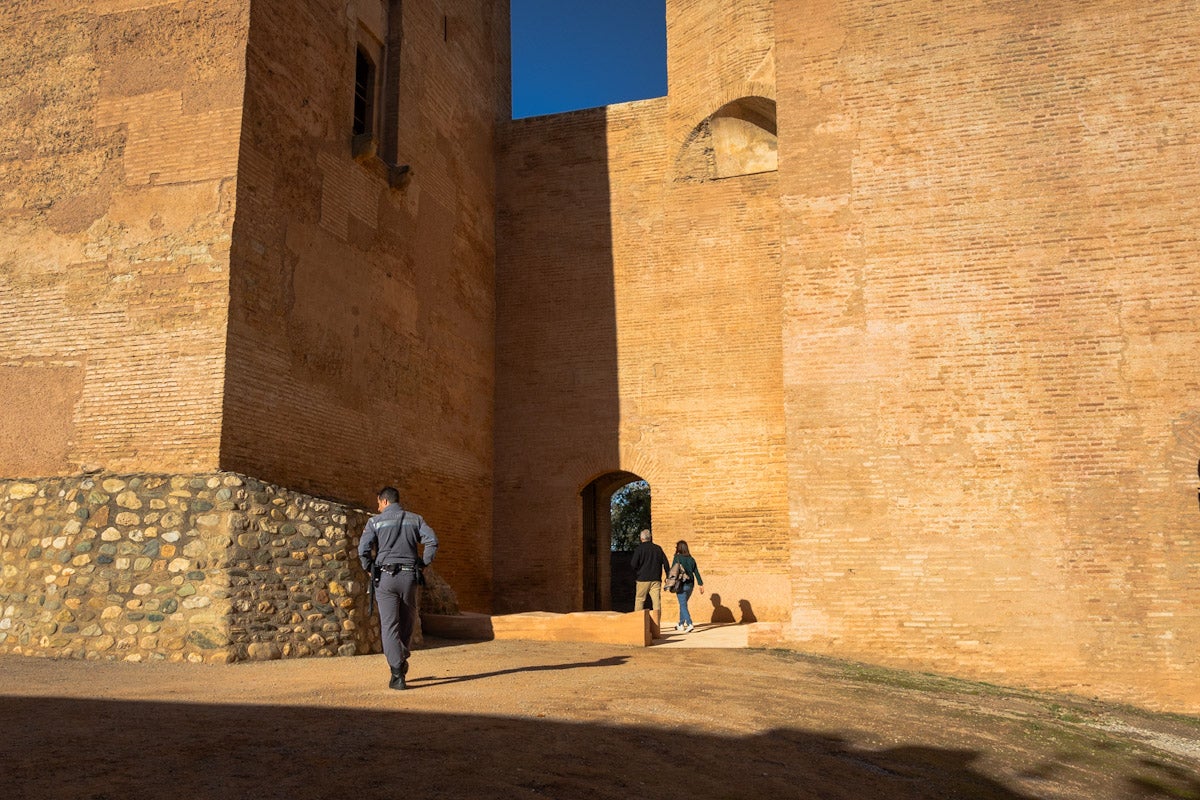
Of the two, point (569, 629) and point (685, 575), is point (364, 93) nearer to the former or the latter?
point (569, 629)

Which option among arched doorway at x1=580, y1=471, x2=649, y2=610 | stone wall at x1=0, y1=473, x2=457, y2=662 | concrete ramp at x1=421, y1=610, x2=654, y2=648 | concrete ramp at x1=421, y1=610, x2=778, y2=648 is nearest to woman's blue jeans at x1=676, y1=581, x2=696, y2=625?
concrete ramp at x1=421, y1=610, x2=778, y2=648

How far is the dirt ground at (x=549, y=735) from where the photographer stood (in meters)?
4.26

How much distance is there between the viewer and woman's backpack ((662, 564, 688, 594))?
13.0 meters

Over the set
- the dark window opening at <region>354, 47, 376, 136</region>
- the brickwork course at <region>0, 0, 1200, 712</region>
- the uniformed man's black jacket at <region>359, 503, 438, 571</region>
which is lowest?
the uniformed man's black jacket at <region>359, 503, 438, 571</region>

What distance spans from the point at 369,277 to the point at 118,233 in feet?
10.3

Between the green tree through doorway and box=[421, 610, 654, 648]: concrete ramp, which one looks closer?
box=[421, 610, 654, 648]: concrete ramp

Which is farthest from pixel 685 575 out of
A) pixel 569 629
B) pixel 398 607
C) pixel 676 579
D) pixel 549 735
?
pixel 549 735

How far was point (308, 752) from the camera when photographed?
462 centimetres

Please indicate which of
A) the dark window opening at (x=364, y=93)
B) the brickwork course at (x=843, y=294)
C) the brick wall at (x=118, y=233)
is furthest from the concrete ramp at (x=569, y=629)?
the dark window opening at (x=364, y=93)

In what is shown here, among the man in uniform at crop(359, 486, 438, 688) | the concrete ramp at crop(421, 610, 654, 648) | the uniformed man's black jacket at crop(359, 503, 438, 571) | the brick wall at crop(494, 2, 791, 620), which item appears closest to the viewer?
the man in uniform at crop(359, 486, 438, 688)

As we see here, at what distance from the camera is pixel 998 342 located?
10914 mm

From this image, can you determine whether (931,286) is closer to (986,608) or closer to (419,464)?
(986,608)

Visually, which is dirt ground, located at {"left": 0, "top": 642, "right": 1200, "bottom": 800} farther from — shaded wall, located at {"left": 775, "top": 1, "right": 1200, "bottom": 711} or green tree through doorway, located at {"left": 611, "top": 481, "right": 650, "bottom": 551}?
green tree through doorway, located at {"left": 611, "top": 481, "right": 650, "bottom": 551}

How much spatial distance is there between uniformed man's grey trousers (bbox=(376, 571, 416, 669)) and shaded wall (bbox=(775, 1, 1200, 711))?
5.22m
